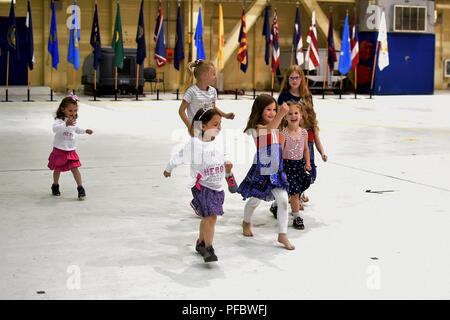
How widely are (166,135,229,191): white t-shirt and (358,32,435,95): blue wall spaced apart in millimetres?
24810

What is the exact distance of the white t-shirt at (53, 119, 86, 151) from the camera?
7633mm

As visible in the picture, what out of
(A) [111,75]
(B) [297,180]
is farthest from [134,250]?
(A) [111,75]

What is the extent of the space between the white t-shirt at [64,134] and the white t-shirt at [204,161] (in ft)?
8.42

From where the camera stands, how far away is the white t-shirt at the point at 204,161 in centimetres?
528

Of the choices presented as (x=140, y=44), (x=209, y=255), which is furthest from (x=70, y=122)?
(x=140, y=44)

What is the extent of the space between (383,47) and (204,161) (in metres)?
23.3

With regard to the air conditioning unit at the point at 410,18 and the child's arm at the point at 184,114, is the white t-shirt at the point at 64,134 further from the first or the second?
the air conditioning unit at the point at 410,18

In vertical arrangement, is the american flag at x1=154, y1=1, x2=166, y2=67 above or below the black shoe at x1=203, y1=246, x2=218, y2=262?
above

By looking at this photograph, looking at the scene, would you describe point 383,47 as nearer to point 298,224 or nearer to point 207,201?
point 298,224

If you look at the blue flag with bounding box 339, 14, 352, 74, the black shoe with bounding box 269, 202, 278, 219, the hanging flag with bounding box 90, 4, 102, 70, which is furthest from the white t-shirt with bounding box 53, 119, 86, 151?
the blue flag with bounding box 339, 14, 352, 74

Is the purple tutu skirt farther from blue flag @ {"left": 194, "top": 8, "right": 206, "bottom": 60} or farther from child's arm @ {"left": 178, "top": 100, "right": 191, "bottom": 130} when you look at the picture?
blue flag @ {"left": 194, "top": 8, "right": 206, "bottom": 60}

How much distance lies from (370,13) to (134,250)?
2555 centimetres

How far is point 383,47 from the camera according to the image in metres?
27.5

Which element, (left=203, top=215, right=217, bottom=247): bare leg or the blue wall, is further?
the blue wall
